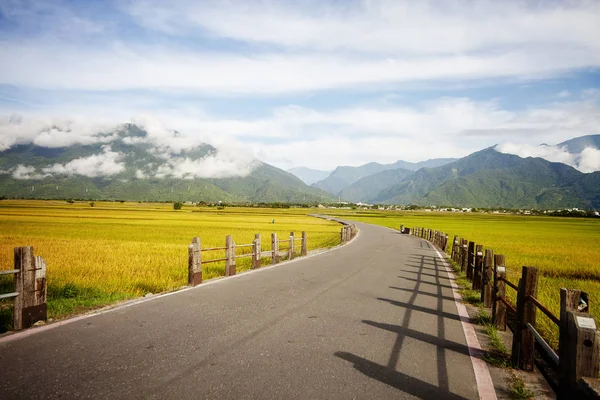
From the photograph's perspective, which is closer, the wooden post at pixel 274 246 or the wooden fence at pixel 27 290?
the wooden fence at pixel 27 290

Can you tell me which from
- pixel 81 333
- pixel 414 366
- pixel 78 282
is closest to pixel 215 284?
pixel 78 282

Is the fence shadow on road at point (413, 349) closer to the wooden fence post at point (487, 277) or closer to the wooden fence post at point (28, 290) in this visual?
the wooden fence post at point (487, 277)

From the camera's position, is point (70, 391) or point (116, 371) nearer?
point (70, 391)

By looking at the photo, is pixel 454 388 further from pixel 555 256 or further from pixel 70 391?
pixel 555 256

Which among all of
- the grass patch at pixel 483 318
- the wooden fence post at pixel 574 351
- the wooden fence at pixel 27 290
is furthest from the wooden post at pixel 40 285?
the grass patch at pixel 483 318

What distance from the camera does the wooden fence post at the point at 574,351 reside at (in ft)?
11.7

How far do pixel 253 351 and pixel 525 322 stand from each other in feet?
13.1

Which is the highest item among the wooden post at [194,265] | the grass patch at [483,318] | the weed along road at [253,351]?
the wooden post at [194,265]

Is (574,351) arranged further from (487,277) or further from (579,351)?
(487,277)

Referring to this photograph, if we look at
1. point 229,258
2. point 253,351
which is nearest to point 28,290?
point 253,351

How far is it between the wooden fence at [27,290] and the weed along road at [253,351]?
0.43 m

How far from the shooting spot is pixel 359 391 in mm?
4371

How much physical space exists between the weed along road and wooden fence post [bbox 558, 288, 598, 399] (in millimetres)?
995

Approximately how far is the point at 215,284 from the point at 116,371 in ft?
Answer: 19.9
